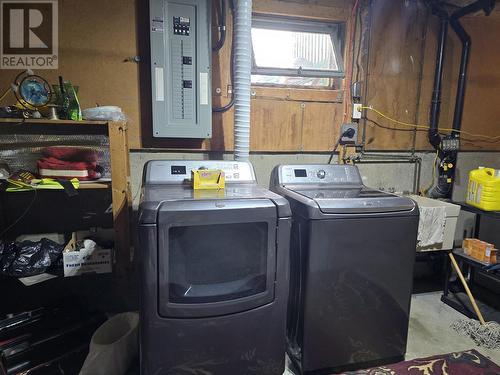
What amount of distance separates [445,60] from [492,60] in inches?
18.4

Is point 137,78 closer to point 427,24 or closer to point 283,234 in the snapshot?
point 283,234

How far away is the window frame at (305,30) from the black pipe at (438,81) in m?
0.82

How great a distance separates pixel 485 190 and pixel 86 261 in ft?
8.99

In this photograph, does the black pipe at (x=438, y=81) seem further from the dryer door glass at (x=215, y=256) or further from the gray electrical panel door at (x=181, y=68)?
the dryer door glass at (x=215, y=256)

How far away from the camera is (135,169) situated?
214 centimetres

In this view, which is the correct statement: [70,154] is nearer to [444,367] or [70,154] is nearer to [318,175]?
[318,175]

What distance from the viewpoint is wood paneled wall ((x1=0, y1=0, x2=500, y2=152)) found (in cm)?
198

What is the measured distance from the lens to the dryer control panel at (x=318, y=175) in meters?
1.98

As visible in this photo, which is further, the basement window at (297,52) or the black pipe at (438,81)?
the black pipe at (438,81)

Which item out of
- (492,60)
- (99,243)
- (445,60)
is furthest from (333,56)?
(99,243)

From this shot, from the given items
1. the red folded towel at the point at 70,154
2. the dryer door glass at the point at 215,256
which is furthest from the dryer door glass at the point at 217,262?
the red folded towel at the point at 70,154

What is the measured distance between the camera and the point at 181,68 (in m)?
1.99

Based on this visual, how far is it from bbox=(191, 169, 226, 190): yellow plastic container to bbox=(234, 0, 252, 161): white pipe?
394 mm

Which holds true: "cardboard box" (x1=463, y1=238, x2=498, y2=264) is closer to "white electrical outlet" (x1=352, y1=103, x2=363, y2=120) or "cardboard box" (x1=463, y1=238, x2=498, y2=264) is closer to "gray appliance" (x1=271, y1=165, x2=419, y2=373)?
"gray appliance" (x1=271, y1=165, x2=419, y2=373)
